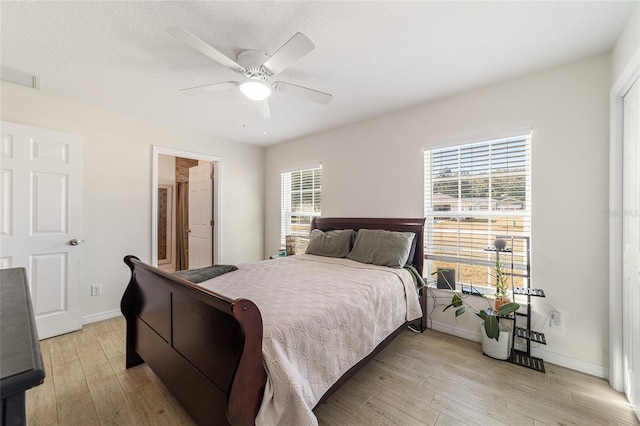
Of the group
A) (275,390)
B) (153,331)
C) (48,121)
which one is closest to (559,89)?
(275,390)

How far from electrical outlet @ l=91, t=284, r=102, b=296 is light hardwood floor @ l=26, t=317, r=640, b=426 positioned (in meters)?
0.77

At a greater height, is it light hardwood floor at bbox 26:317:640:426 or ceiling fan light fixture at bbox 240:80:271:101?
ceiling fan light fixture at bbox 240:80:271:101

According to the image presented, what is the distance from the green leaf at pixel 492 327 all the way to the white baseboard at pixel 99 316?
4.09 metres

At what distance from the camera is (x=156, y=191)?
143 inches

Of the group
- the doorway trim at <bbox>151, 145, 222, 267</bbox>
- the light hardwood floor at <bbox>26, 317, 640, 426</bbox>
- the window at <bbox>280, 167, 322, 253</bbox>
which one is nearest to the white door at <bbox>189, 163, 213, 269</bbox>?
the doorway trim at <bbox>151, 145, 222, 267</bbox>

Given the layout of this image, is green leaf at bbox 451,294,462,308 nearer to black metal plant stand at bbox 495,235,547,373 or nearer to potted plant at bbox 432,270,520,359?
potted plant at bbox 432,270,520,359

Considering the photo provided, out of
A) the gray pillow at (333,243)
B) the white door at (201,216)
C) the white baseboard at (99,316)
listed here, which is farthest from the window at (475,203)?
the white baseboard at (99,316)

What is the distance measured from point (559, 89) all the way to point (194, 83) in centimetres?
329

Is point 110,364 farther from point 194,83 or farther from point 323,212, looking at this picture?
point 323,212

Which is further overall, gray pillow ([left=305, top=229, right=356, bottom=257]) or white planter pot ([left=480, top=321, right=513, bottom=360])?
gray pillow ([left=305, top=229, right=356, bottom=257])

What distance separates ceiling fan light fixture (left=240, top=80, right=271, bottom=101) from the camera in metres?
1.95

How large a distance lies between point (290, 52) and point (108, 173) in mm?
2919

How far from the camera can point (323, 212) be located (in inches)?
160

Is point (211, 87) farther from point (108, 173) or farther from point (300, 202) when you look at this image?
point (300, 202)
